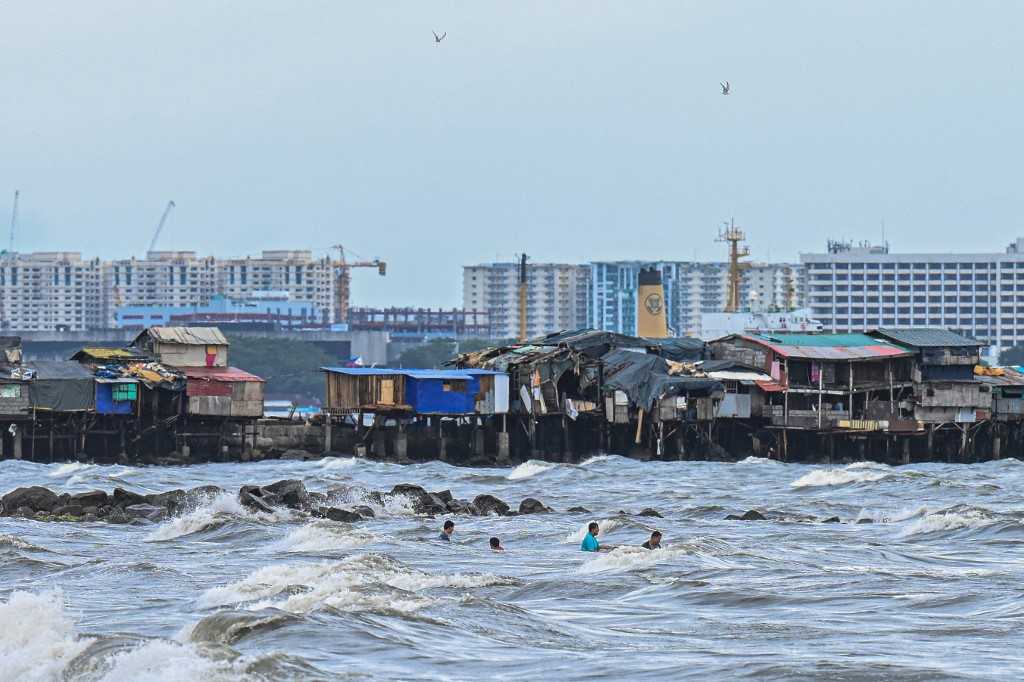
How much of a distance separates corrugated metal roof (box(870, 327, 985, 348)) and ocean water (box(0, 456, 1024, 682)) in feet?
105

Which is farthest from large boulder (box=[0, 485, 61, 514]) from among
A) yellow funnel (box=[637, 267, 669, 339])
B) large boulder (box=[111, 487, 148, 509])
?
yellow funnel (box=[637, 267, 669, 339])

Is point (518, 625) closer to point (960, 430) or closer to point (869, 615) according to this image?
point (869, 615)

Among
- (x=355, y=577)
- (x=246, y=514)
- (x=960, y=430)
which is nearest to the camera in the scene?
(x=355, y=577)

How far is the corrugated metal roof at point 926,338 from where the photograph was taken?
325 feet

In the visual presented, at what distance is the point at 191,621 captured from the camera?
35594mm

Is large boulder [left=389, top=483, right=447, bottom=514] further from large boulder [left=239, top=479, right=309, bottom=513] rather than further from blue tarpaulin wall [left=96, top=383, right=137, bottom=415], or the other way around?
blue tarpaulin wall [left=96, top=383, right=137, bottom=415]

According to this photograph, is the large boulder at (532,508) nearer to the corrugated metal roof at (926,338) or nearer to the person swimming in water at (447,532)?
the person swimming in water at (447,532)

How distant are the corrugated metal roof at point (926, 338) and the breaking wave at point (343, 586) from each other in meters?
59.9

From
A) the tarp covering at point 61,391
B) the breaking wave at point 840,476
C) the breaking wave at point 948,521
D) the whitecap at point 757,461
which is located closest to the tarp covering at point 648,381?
the whitecap at point 757,461

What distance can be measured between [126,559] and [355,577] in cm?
854

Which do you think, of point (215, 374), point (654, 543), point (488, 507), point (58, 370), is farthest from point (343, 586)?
point (215, 374)

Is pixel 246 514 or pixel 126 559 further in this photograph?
pixel 246 514

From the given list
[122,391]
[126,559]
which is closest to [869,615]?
[126,559]

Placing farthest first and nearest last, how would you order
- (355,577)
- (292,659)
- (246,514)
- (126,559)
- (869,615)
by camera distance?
(246,514) < (126,559) < (355,577) < (869,615) < (292,659)
